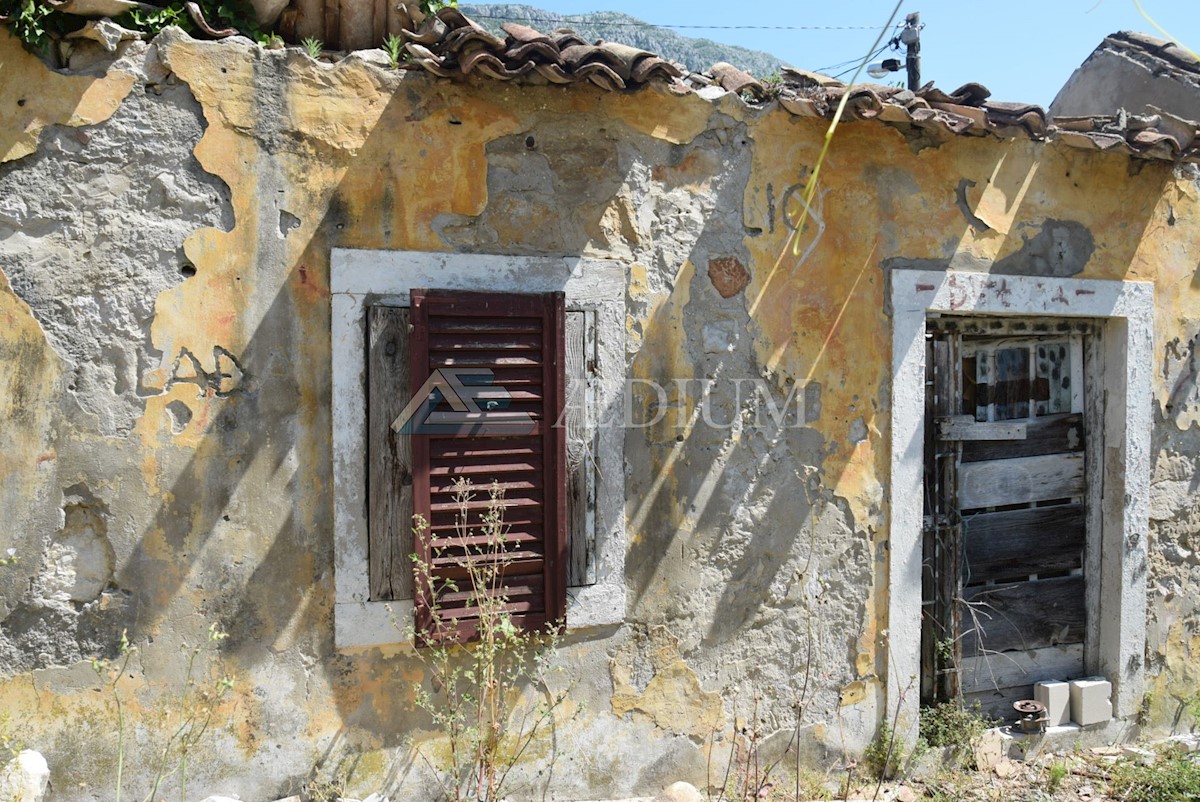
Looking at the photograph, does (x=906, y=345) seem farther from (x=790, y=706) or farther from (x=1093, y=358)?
(x=790, y=706)

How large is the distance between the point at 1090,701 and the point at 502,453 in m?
3.24

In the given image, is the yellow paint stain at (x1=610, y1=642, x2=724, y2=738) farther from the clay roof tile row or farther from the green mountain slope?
the green mountain slope

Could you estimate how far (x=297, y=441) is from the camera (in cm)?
320

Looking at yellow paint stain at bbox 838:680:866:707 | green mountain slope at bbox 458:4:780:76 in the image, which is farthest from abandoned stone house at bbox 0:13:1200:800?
green mountain slope at bbox 458:4:780:76

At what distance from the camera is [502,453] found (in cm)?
335

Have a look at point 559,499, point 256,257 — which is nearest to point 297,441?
point 256,257

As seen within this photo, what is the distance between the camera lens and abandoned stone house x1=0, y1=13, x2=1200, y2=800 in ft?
9.83

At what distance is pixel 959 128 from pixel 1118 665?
2.79 m

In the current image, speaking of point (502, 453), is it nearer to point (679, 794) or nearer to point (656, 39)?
point (679, 794)

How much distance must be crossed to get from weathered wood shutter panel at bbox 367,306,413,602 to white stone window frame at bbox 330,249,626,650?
3cm

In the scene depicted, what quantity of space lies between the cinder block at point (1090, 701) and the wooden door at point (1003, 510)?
5.6 inches

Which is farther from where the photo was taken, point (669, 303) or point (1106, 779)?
point (1106, 779)

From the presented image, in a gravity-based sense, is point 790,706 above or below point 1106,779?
Result: above

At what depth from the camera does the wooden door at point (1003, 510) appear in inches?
168
